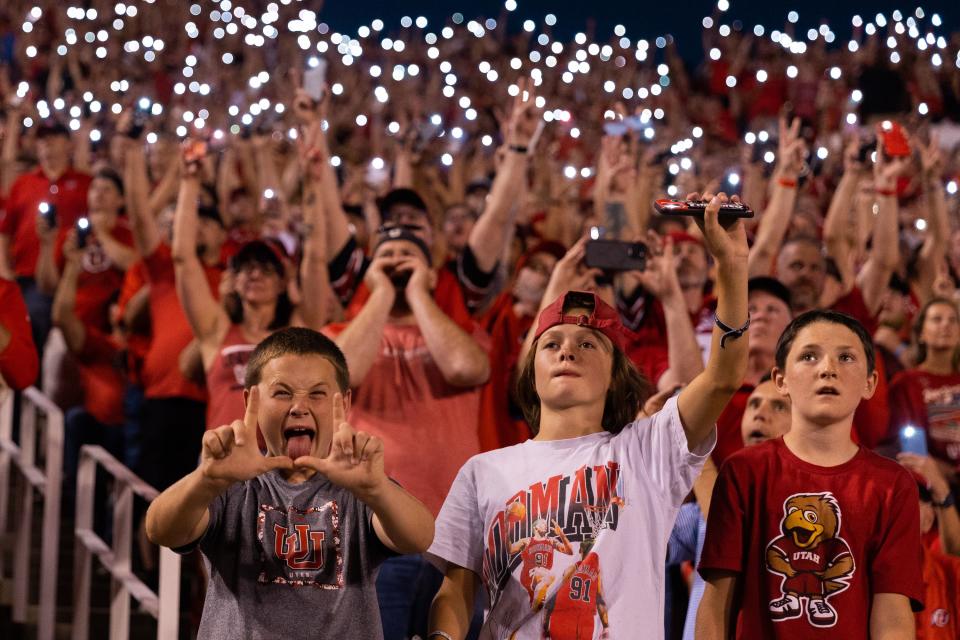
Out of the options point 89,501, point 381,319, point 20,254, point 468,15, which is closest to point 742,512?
point 381,319

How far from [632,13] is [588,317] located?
2266cm

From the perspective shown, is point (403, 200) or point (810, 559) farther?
point (403, 200)

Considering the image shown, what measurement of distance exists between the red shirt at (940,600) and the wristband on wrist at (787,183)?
213cm

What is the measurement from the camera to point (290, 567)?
2787 mm

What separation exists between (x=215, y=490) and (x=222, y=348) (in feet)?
7.56

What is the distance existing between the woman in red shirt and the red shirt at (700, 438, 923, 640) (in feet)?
7.31

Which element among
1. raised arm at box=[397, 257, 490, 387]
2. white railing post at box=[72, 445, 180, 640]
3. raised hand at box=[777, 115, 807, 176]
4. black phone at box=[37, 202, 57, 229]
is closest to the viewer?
white railing post at box=[72, 445, 180, 640]

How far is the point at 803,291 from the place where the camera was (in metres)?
5.36

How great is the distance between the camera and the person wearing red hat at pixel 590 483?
2836mm

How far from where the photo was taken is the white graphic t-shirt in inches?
112

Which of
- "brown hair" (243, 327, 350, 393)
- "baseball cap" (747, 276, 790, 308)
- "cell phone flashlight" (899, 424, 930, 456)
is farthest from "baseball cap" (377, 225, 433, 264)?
"cell phone flashlight" (899, 424, 930, 456)

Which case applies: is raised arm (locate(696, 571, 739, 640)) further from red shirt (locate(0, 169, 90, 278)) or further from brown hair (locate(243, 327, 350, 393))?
red shirt (locate(0, 169, 90, 278))

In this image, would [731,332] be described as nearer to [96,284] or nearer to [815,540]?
[815,540]

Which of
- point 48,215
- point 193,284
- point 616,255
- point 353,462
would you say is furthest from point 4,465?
point 353,462
